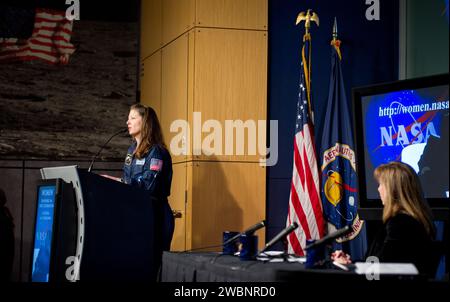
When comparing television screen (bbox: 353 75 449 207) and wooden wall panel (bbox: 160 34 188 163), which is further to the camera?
wooden wall panel (bbox: 160 34 188 163)

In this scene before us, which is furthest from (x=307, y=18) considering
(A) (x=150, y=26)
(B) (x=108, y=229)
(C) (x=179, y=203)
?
(B) (x=108, y=229)

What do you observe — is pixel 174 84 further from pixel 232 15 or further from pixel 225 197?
pixel 225 197

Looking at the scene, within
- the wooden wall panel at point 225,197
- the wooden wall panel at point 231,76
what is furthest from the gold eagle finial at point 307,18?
the wooden wall panel at point 225,197

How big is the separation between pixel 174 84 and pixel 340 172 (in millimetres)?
1573

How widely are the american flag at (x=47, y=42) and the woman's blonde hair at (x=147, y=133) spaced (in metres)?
2.45

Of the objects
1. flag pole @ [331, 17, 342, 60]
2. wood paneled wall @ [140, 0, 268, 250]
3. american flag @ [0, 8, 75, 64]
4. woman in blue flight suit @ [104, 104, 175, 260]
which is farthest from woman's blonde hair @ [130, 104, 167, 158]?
american flag @ [0, 8, 75, 64]

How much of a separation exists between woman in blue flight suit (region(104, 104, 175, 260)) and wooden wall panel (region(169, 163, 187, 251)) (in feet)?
2.14

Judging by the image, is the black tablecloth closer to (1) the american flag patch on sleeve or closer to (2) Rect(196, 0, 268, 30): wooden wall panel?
(1) the american flag patch on sleeve

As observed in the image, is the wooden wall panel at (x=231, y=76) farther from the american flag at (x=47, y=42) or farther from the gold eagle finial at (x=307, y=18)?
the american flag at (x=47, y=42)

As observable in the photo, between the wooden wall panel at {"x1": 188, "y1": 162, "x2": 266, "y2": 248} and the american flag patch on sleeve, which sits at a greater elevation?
the american flag patch on sleeve

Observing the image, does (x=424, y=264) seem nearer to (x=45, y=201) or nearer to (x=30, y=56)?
(x=45, y=201)

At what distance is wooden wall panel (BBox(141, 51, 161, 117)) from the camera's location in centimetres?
631

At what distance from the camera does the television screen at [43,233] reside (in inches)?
128
